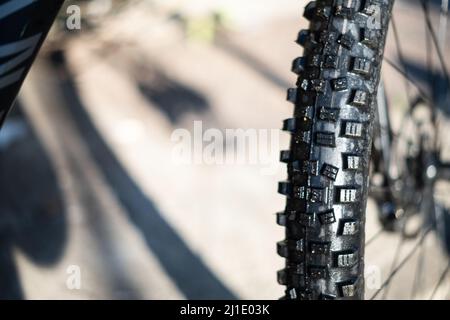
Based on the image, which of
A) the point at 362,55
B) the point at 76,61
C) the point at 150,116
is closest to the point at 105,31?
the point at 76,61

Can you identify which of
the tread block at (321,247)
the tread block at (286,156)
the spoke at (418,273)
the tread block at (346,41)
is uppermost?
the tread block at (346,41)

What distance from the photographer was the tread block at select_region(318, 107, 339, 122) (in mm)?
1088

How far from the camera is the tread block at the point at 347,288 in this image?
1115 millimetres

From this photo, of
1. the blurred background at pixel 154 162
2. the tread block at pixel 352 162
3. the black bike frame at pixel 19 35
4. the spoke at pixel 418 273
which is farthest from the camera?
the blurred background at pixel 154 162

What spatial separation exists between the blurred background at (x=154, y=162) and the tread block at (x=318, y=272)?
0.91m

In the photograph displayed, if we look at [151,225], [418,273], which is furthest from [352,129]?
[151,225]

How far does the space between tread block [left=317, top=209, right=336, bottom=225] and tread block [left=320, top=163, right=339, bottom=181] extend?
0.07m

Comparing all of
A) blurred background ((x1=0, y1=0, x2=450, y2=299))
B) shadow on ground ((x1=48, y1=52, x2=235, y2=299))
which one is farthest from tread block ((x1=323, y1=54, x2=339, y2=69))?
shadow on ground ((x1=48, y1=52, x2=235, y2=299))

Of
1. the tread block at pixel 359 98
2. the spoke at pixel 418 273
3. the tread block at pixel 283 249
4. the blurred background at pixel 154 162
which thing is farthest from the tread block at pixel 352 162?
the spoke at pixel 418 273

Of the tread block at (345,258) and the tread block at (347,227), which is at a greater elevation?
the tread block at (347,227)

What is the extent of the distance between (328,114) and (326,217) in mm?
206

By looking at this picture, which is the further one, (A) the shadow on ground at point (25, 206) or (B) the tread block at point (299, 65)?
(A) the shadow on ground at point (25, 206)

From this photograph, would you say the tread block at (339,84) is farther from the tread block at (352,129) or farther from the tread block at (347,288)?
the tread block at (347,288)
